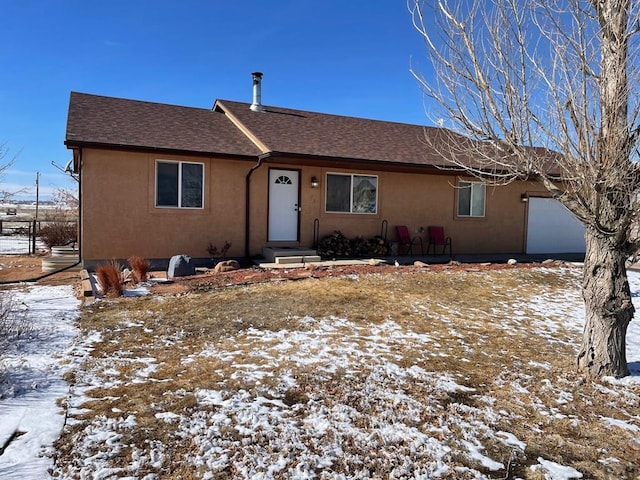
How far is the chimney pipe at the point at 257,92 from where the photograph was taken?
13.3m

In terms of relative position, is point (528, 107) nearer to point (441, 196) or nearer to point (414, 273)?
point (414, 273)

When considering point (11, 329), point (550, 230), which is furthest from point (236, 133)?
point (550, 230)

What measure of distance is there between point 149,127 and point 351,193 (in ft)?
17.2

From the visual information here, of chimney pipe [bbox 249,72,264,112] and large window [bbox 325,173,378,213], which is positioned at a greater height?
chimney pipe [bbox 249,72,264,112]

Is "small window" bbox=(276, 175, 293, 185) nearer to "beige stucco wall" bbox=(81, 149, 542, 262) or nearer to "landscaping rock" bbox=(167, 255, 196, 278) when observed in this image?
"beige stucco wall" bbox=(81, 149, 542, 262)

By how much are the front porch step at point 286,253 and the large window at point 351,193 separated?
161 cm

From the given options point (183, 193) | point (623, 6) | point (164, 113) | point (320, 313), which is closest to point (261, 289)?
point (320, 313)

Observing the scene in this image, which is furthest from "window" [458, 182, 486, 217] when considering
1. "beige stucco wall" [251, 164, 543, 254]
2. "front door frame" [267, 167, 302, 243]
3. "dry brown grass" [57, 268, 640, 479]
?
"dry brown grass" [57, 268, 640, 479]

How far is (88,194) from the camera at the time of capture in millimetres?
9023

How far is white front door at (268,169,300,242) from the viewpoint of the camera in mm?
10820

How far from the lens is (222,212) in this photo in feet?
33.6

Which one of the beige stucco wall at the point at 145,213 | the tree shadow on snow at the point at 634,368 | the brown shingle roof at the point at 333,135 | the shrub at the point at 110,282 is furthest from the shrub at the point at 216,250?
the tree shadow on snow at the point at 634,368

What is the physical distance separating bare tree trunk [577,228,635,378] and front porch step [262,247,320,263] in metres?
6.46

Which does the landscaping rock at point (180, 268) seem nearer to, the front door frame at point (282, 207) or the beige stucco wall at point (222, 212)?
the beige stucco wall at point (222, 212)
